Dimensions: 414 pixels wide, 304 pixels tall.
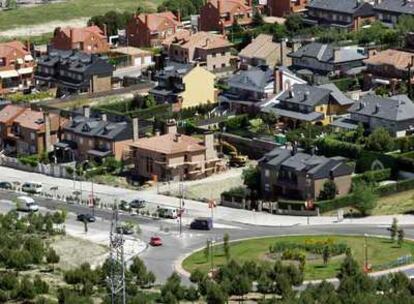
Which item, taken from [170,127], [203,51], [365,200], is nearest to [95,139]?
[170,127]

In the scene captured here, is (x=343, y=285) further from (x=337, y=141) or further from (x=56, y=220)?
(x=337, y=141)

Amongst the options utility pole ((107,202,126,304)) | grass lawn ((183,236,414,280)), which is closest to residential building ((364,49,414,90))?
grass lawn ((183,236,414,280))

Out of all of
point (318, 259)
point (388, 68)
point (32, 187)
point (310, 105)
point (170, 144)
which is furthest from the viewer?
point (388, 68)

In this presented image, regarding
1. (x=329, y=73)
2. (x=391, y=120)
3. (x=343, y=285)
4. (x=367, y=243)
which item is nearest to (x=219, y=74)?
(x=329, y=73)

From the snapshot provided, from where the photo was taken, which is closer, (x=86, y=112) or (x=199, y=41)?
(x=86, y=112)

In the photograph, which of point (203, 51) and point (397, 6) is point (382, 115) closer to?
point (203, 51)

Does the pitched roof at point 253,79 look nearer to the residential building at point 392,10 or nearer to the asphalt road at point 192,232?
the asphalt road at point 192,232

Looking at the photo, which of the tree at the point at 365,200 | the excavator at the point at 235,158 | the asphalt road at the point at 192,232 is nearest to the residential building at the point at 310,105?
the excavator at the point at 235,158
